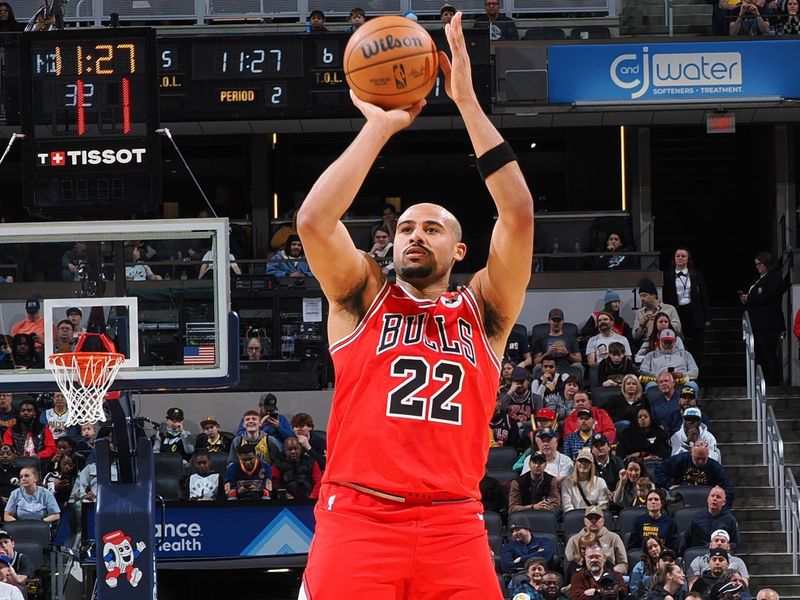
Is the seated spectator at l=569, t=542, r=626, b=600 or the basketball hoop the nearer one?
the basketball hoop

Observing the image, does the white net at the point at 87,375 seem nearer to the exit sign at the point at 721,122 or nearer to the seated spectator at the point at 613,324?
the seated spectator at the point at 613,324

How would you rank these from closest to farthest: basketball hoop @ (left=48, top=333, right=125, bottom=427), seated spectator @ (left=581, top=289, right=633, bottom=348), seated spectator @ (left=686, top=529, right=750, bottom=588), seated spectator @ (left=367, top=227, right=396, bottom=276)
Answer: basketball hoop @ (left=48, top=333, right=125, bottom=427)
seated spectator @ (left=686, top=529, right=750, bottom=588)
seated spectator @ (left=581, top=289, right=633, bottom=348)
seated spectator @ (left=367, top=227, right=396, bottom=276)

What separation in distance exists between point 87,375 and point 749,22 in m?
12.0

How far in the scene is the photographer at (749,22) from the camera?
64.6ft

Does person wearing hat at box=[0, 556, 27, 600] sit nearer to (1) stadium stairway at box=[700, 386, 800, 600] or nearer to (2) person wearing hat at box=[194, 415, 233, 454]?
(2) person wearing hat at box=[194, 415, 233, 454]

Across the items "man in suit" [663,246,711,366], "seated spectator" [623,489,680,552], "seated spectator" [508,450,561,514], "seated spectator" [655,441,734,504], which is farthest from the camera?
"man in suit" [663,246,711,366]

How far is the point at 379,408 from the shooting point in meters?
5.44

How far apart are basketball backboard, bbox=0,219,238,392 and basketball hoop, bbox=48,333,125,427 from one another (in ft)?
0.40

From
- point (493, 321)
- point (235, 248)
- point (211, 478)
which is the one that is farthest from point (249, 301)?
point (493, 321)

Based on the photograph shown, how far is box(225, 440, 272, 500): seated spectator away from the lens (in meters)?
15.2

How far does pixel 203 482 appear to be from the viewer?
50.6 feet

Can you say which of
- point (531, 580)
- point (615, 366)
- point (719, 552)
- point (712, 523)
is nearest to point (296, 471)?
point (531, 580)

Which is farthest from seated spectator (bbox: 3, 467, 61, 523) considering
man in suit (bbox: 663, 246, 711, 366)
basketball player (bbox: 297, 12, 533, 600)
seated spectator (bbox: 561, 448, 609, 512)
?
basketball player (bbox: 297, 12, 533, 600)

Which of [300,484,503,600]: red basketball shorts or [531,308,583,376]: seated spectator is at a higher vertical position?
[531,308,583,376]: seated spectator
